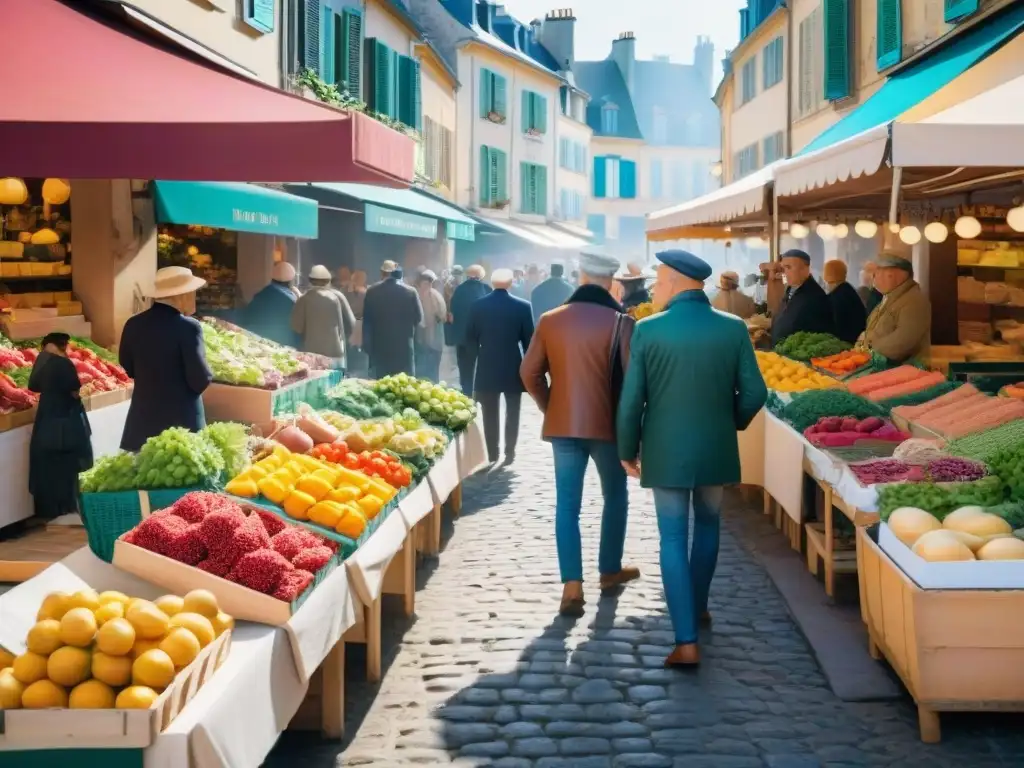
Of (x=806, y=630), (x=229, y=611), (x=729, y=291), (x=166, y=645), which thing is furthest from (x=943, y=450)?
(x=729, y=291)

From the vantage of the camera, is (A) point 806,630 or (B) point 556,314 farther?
(B) point 556,314

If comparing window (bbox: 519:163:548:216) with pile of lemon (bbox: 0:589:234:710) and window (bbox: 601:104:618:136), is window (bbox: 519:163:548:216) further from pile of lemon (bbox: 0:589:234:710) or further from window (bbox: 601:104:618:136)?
pile of lemon (bbox: 0:589:234:710)

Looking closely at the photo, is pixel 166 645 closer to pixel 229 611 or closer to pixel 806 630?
pixel 229 611

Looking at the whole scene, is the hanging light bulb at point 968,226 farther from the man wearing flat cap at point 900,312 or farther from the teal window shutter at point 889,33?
the teal window shutter at point 889,33

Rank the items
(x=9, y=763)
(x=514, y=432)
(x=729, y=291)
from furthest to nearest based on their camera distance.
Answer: (x=729, y=291)
(x=514, y=432)
(x=9, y=763)

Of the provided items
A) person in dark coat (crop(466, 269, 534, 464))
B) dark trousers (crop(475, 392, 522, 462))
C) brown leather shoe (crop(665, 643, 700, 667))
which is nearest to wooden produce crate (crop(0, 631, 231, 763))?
brown leather shoe (crop(665, 643, 700, 667))

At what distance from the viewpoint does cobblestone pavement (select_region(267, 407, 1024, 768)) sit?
17.0 feet

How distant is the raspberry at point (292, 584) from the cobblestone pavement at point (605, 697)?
732 millimetres

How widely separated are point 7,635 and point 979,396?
6.33 meters

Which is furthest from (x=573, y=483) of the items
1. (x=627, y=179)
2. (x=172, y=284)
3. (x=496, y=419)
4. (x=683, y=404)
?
(x=627, y=179)

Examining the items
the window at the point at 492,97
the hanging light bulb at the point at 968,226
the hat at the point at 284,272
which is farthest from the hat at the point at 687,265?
the window at the point at 492,97

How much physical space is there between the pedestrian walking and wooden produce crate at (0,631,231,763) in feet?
31.4

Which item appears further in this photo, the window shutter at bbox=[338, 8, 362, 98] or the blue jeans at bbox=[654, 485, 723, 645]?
the window shutter at bbox=[338, 8, 362, 98]

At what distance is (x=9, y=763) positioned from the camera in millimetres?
3807
